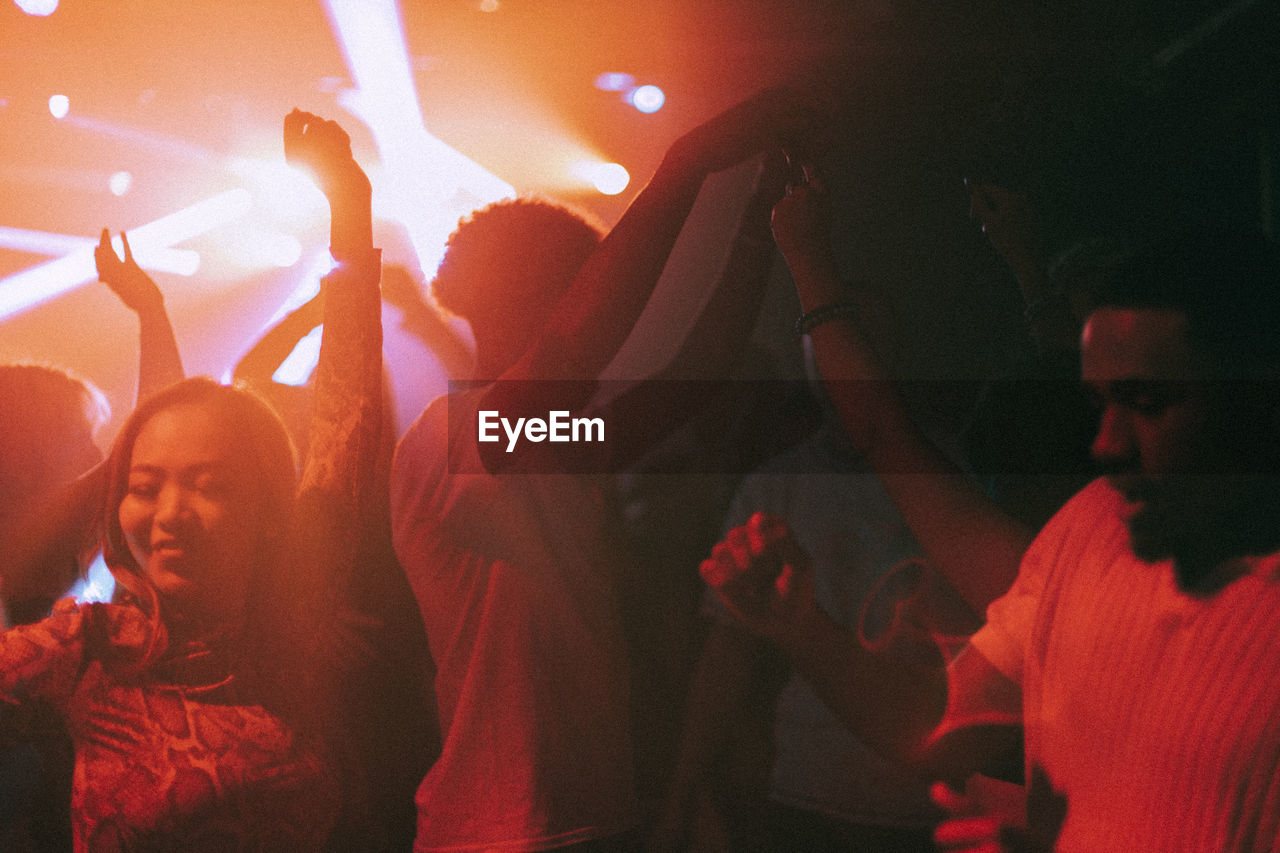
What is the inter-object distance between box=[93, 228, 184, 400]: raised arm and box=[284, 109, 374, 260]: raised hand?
0.53m

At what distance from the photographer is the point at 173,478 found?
116 centimetres

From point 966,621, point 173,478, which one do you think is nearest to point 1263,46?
point 966,621

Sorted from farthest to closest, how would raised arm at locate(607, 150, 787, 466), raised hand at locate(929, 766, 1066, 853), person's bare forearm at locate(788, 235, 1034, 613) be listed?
raised arm at locate(607, 150, 787, 466) < person's bare forearm at locate(788, 235, 1034, 613) < raised hand at locate(929, 766, 1066, 853)

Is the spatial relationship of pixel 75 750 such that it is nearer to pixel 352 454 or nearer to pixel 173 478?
pixel 173 478

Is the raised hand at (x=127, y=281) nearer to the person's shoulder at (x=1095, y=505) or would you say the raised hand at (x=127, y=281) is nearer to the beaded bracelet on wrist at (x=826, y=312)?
the beaded bracelet on wrist at (x=826, y=312)

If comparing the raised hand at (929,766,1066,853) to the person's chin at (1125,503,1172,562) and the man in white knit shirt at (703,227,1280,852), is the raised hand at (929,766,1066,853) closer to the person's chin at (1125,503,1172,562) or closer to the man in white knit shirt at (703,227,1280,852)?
the man in white knit shirt at (703,227,1280,852)

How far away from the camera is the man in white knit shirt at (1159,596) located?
0.67m

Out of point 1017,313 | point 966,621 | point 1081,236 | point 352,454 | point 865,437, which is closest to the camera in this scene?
point 865,437

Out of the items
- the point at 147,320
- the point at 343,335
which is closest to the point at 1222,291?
the point at 343,335

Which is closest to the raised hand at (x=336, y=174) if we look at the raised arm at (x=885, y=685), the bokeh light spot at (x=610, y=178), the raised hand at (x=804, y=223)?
the raised hand at (x=804, y=223)

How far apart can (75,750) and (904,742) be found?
1.10 metres

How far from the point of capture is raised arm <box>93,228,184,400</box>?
154 centimetres

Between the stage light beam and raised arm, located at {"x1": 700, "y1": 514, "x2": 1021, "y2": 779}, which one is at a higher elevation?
the stage light beam

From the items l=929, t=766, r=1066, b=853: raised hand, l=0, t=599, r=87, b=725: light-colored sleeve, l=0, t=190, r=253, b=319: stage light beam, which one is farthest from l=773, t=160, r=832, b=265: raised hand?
l=0, t=190, r=253, b=319: stage light beam
